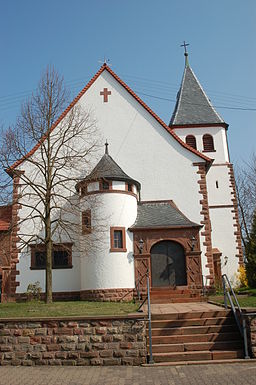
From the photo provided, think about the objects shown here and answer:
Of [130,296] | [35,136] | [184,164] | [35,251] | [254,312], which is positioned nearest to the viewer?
[254,312]

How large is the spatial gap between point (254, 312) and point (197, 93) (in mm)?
26676

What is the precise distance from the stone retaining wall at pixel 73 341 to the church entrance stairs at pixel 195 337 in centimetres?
68

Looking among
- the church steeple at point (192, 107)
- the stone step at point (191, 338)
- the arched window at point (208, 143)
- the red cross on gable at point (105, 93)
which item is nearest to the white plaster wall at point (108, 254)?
the red cross on gable at point (105, 93)

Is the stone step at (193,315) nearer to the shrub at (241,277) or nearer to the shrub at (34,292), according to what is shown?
the shrub at (34,292)

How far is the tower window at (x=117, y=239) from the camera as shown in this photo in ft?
67.5

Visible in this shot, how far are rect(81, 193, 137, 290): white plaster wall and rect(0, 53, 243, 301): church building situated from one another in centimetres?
5

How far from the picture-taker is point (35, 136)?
61.5 ft

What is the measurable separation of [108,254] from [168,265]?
334 centimetres

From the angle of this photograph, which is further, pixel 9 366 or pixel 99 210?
pixel 99 210

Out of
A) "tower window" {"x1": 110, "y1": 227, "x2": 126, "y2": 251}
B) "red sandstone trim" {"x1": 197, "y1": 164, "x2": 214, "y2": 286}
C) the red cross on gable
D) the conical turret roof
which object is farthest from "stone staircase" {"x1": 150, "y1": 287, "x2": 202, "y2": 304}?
the red cross on gable

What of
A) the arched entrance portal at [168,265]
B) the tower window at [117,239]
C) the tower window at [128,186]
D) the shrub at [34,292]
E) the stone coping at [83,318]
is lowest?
the stone coping at [83,318]

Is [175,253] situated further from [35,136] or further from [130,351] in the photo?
[130,351]

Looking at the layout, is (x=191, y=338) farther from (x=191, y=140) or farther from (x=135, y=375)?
(x=191, y=140)

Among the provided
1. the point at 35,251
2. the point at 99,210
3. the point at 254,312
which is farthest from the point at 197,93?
the point at 254,312
